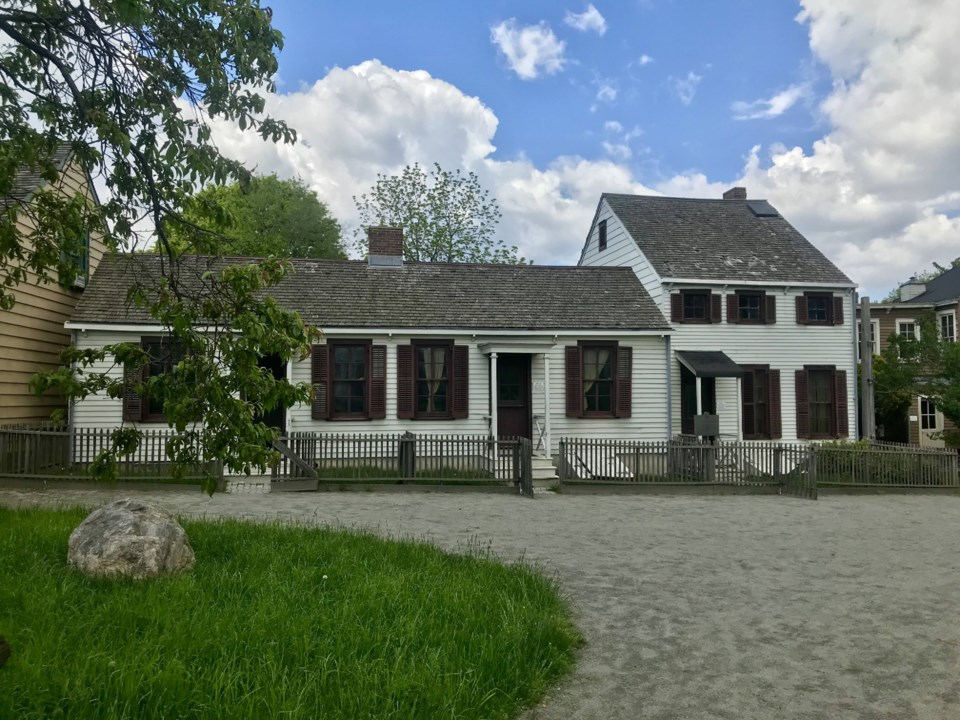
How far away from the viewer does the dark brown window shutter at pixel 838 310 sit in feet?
72.0

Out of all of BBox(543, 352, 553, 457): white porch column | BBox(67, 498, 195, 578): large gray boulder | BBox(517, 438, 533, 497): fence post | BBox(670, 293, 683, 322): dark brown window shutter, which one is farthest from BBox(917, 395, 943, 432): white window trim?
BBox(67, 498, 195, 578): large gray boulder

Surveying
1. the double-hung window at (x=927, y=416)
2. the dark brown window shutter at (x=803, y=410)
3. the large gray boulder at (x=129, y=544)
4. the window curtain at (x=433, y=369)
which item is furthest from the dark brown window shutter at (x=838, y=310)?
the large gray boulder at (x=129, y=544)

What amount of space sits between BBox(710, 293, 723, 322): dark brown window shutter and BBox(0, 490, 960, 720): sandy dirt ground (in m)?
7.89

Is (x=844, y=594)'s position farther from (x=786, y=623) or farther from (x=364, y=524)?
(x=364, y=524)

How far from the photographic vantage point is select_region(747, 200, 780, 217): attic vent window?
1011 inches

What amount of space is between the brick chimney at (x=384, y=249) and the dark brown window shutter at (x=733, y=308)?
9.78 meters

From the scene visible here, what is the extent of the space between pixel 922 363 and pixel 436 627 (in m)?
26.0

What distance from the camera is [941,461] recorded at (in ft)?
55.8

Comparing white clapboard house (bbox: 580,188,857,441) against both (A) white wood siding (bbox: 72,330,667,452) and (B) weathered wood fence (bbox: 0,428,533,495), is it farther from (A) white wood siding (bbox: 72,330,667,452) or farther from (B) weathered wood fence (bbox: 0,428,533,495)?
(B) weathered wood fence (bbox: 0,428,533,495)

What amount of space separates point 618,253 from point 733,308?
4526 mm

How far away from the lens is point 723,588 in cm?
747

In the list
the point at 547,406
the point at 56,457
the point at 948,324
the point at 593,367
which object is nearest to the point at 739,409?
the point at 593,367

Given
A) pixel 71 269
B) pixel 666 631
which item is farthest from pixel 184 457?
pixel 666 631

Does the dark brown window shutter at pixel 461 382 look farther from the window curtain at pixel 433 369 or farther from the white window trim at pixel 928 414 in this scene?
the white window trim at pixel 928 414
